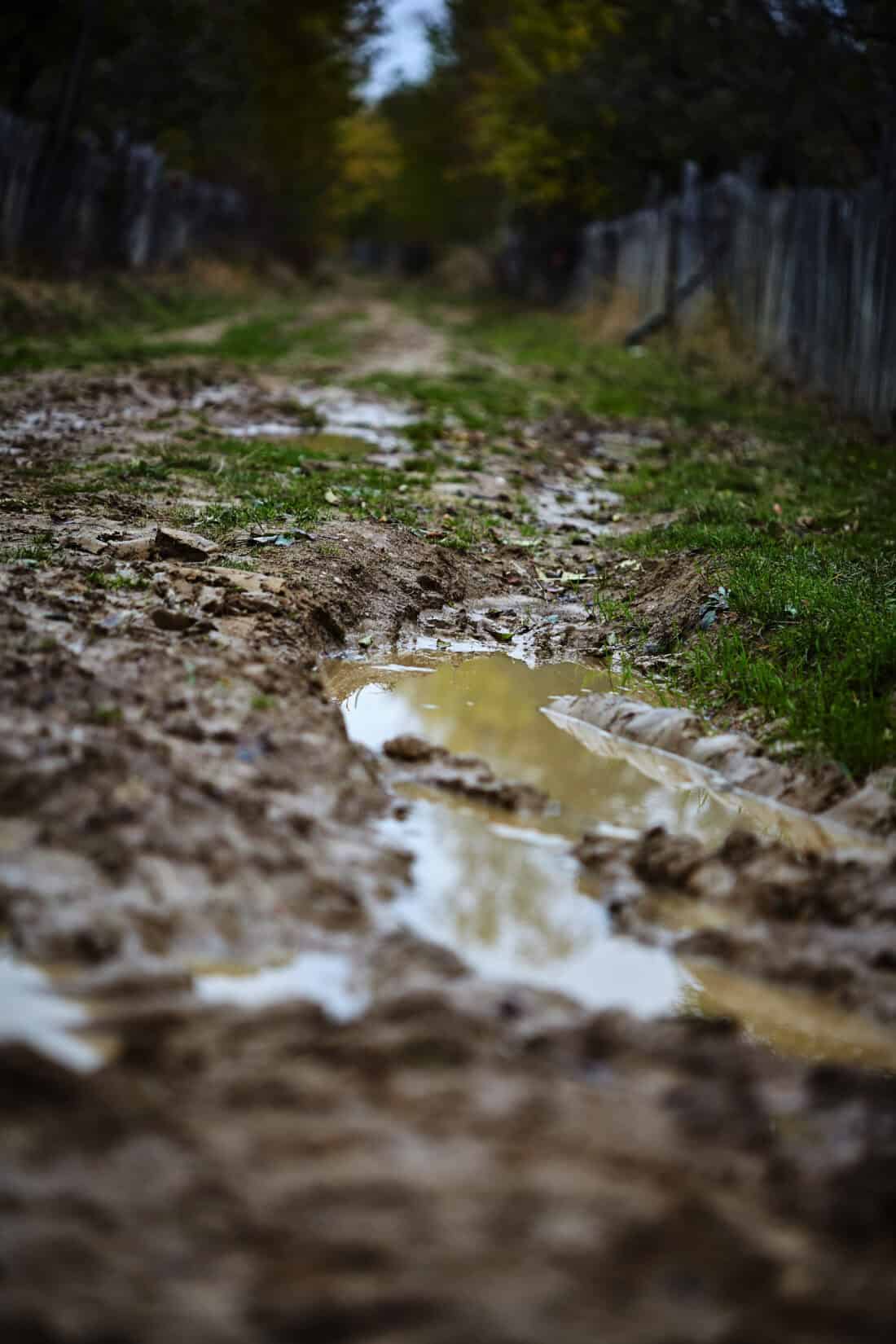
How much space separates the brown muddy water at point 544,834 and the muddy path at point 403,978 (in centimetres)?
1

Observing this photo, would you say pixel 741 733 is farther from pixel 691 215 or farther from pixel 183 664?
pixel 691 215

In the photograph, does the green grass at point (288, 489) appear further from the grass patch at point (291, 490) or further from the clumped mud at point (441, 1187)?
the clumped mud at point (441, 1187)

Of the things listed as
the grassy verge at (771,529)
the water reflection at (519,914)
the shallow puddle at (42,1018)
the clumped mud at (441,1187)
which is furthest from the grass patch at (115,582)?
the clumped mud at (441,1187)

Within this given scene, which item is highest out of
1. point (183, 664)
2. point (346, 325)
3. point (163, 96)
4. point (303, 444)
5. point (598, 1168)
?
point (163, 96)

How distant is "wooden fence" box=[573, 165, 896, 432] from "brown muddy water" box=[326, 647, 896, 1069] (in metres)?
6.18

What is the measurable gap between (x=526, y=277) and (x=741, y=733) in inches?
1064

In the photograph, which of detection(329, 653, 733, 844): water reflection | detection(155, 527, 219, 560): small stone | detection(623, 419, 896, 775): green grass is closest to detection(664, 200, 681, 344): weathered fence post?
detection(623, 419, 896, 775): green grass

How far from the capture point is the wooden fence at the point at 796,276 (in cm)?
932

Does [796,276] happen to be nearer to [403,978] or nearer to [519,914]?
[519,914]

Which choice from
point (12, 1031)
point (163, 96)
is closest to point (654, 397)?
point (12, 1031)

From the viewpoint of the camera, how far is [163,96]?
2209cm

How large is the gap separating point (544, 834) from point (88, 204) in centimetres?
1691

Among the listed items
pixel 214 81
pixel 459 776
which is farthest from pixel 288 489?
pixel 214 81

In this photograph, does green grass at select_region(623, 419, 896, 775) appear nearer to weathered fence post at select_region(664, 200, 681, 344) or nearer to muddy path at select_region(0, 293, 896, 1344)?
muddy path at select_region(0, 293, 896, 1344)
